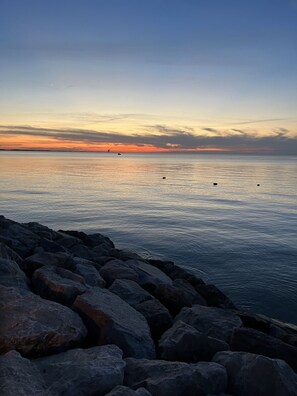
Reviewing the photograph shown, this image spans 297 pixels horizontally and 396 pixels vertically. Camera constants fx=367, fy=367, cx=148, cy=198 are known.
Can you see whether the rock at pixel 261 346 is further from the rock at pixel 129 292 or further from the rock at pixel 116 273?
the rock at pixel 116 273

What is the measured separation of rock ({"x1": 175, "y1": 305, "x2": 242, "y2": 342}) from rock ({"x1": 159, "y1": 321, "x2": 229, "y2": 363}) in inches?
42.8

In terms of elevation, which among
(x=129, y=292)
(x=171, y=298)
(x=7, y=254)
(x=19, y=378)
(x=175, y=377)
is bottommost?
(x=171, y=298)

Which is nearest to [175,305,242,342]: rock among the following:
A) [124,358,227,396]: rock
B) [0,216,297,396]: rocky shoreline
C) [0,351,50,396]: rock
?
[0,216,297,396]: rocky shoreline

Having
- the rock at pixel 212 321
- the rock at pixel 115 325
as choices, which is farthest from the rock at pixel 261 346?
the rock at pixel 115 325

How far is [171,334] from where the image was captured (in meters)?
6.64

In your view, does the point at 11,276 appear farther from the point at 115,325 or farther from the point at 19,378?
the point at 19,378

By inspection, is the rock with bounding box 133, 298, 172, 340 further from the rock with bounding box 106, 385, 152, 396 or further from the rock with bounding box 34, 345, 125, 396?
the rock with bounding box 106, 385, 152, 396

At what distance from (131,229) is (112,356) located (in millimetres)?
19464

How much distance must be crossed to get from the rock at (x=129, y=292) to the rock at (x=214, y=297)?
3100 mm

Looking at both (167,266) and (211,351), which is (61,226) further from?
(211,351)

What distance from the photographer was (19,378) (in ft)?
15.1

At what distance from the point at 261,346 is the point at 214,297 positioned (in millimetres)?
4651

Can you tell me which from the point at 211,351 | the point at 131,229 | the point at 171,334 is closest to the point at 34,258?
the point at 171,334

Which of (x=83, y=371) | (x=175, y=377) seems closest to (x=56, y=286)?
(x=83, y=371)
